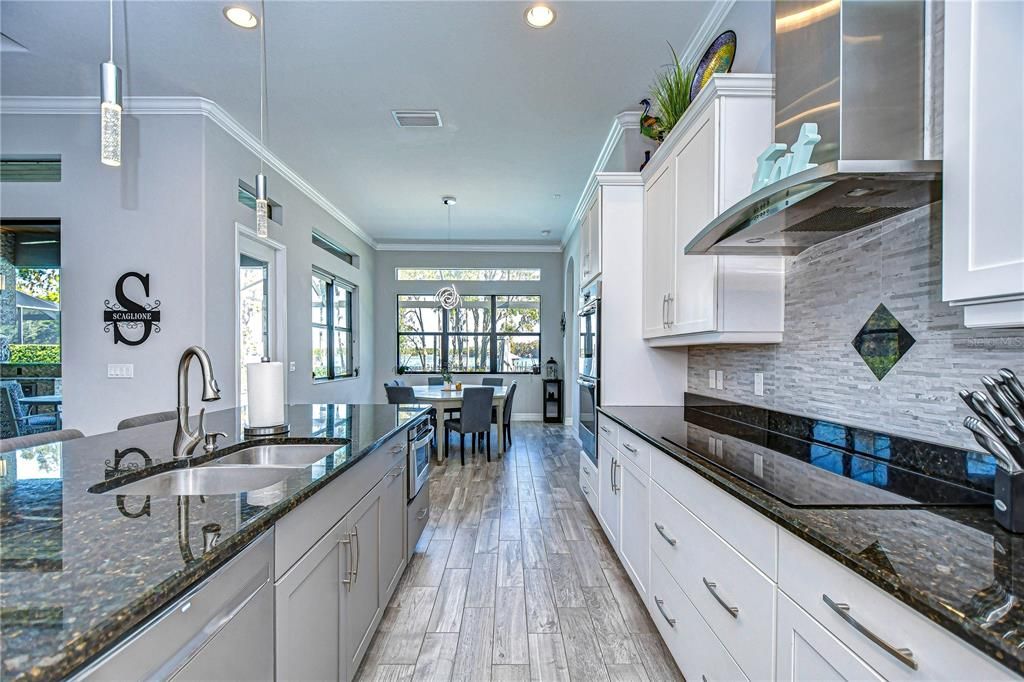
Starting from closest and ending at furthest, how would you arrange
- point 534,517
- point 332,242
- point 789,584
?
point 789,584
point 534,517
point 332,242

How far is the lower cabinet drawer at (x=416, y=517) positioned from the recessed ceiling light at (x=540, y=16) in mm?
2817

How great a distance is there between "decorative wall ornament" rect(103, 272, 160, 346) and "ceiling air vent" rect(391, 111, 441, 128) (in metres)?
2.34

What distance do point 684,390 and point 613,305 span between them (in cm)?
75

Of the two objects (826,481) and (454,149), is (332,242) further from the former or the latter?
(826,481)

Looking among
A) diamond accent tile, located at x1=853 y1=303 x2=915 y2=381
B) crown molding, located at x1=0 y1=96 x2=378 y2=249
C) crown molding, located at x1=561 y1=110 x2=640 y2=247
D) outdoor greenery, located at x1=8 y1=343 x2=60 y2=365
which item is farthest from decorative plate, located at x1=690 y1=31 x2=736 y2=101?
outdoor greenery, located at x1=8 y1=343 x2=60 y2=365

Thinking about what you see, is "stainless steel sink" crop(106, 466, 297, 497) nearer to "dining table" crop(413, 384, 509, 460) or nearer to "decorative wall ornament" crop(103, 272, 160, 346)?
"decorative wall ornament" crop(103, 272, 160, 346)

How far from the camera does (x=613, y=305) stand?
3.11m

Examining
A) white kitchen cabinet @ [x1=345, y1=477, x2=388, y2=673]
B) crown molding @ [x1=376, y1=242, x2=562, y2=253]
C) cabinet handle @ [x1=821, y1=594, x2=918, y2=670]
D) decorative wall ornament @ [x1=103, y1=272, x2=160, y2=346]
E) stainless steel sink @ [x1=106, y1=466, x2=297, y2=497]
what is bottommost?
white kitchen cabinet @ [x1=345, y1=477, x2=388, y2=673]

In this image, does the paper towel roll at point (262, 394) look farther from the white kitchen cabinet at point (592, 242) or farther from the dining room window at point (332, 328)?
the dining room window at point (332, 328)

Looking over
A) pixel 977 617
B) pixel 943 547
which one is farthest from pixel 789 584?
pixel 977 617

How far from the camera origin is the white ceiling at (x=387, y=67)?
8.70 ft

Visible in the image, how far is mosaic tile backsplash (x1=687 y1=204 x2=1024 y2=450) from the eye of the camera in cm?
127

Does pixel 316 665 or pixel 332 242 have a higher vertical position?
pixel 332 242

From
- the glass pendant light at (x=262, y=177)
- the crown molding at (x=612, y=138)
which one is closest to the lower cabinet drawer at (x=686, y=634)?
the glass pendant light at (x=262, y=177)
